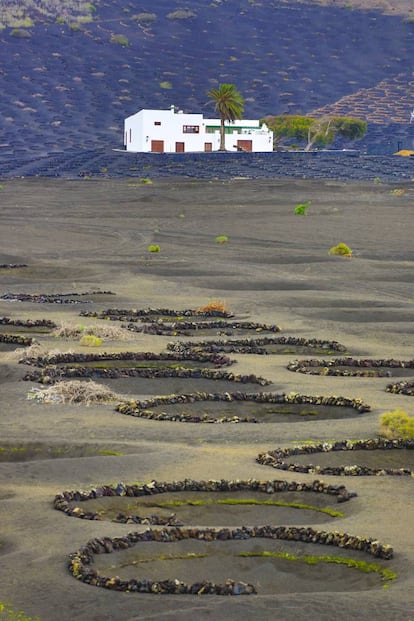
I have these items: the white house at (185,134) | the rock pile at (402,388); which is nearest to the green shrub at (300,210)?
the white house at (185,134)

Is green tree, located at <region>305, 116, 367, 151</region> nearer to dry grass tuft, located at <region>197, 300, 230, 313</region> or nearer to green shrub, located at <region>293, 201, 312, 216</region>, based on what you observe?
green shrub, located at <region>293, 201, 312, 216</region>

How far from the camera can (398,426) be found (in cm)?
1758

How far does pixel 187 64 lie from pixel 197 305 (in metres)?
107

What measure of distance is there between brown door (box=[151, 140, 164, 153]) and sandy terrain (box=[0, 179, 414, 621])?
80.1 ft

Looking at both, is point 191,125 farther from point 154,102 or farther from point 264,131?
point 154,102

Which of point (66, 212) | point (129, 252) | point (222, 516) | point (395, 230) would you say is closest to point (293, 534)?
point (222, 516)

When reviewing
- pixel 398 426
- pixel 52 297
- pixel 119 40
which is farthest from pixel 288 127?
pixel 398 426

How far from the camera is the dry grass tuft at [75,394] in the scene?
20078 millimetres

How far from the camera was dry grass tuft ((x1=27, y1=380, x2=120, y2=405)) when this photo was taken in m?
20.1

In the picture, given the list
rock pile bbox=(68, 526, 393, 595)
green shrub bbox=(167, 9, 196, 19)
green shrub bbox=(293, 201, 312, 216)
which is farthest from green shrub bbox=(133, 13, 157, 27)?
rock pile bbox=(68, 526, 393, 595)

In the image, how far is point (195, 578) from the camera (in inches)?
462

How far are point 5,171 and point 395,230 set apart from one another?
4241 cm

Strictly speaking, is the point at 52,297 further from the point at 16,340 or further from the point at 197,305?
the point at 16,340

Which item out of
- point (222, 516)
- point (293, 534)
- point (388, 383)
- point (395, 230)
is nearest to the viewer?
point (293, 534)
